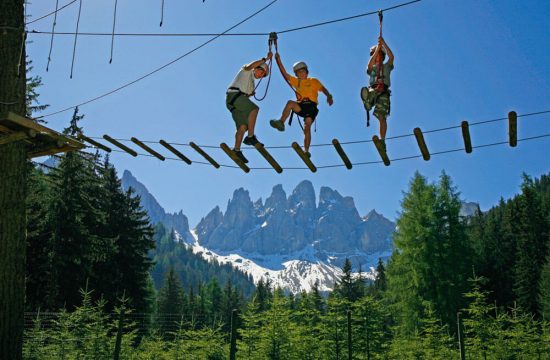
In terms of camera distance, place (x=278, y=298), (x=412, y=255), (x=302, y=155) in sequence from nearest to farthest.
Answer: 1. (x=302, y=155)
2. (x=278, y=298)
3. (x=412, y=255)

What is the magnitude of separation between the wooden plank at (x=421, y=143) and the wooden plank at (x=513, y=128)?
3.84 feet

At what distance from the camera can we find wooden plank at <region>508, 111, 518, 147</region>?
650cm

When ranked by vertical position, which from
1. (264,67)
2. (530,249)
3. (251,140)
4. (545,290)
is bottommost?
(545,290)

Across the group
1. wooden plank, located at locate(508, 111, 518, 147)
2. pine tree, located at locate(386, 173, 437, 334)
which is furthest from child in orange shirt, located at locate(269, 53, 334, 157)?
pine tree, located at locate(386, 173, 437, 334)

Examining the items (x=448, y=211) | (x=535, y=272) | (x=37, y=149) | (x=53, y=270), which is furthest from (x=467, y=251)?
(x=37, y=149)

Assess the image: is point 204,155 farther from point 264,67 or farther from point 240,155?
point 264,67

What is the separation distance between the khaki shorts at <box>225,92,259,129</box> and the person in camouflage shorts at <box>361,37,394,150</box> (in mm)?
1994

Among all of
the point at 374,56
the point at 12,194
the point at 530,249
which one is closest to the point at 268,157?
the point at 374,56

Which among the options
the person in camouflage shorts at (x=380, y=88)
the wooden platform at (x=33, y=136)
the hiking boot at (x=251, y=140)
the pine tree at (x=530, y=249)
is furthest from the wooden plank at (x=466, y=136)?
the pine tree at (x=530, y=249)

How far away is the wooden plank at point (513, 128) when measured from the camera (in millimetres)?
6496

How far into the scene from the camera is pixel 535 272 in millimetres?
39188

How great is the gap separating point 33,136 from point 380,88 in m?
5.67

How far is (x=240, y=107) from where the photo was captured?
8.55m

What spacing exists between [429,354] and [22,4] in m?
12.3
